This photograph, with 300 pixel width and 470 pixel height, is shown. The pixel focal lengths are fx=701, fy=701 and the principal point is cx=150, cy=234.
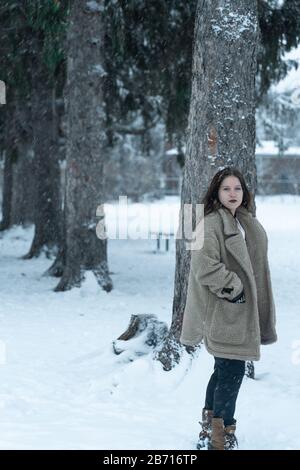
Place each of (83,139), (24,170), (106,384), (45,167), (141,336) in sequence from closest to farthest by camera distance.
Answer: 1. (106,384)
2. (141,336)
3. (83,139)
4. (45,167)
5. (24,170)

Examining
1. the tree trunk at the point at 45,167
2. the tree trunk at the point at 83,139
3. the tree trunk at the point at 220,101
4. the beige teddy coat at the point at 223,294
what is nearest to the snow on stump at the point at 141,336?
the tree trunk at the point at 220,101

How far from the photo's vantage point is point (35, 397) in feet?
20.2

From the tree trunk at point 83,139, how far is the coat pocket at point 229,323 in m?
8.22

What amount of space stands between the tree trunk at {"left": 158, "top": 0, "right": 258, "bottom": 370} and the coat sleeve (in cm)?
211

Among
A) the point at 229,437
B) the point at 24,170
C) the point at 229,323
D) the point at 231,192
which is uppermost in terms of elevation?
the point at 24,170

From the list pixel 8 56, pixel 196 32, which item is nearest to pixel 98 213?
pixel 8 56

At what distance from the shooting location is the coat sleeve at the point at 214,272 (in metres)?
4.36

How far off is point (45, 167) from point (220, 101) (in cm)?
1133

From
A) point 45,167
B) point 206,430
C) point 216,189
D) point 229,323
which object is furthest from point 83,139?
point 229,323

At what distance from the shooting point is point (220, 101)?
6.44 meters

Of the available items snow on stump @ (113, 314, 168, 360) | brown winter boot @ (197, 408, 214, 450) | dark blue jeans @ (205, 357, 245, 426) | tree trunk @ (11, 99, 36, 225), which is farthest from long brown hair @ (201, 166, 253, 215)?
tree trunk @ (11, 99, 36, 225)

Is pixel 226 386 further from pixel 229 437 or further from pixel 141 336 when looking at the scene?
pixel 141 336

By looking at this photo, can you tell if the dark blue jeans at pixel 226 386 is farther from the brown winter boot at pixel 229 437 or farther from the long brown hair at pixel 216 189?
the long brown hair at pixel 216 189

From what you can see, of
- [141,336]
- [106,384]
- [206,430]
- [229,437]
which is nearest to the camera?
[229,437]
